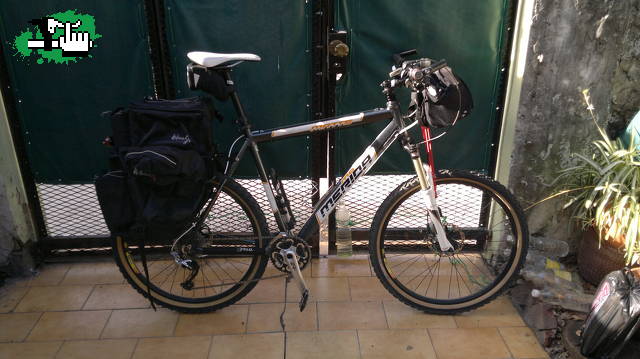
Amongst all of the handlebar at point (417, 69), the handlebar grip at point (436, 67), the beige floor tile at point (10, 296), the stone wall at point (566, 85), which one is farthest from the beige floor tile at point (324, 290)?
the beige floor tile at point (10, 296)

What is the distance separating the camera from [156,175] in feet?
8.63

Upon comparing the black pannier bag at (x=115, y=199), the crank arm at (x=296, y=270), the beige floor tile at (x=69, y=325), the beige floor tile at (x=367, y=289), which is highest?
the black pannier bag at (x=115, y=199)

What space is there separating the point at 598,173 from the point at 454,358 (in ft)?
4.60

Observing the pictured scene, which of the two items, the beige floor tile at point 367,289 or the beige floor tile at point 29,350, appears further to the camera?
the beige floor tile at point 367,289

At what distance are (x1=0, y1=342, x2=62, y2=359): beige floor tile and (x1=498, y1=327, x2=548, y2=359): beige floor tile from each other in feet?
8.72

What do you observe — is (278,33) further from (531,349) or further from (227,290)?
(531,349)

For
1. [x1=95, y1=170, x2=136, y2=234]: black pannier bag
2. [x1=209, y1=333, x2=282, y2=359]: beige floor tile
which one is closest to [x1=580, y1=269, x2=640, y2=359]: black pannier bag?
[x1=209, y1=333, x2=282, y2=359]: beige floor tile

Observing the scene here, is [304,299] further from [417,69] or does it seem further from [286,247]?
[417,69]

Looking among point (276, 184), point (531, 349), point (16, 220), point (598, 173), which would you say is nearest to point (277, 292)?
point (276, 184)

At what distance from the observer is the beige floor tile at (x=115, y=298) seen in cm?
326

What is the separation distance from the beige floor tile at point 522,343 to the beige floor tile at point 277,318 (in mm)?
1158

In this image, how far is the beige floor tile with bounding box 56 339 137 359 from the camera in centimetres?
285

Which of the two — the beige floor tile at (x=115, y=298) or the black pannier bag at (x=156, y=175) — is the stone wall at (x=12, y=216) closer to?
the beige floor tile at (x=115, y=298)

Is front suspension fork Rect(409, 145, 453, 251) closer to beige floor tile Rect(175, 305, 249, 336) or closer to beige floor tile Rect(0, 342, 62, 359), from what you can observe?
beige floor tile Rect(175, 305, 249, 336)
